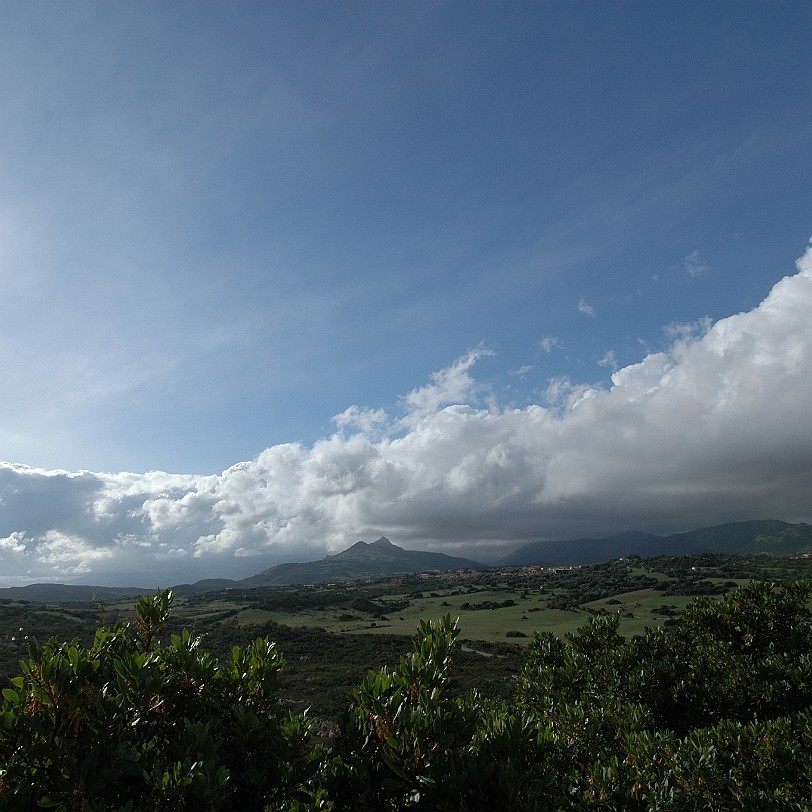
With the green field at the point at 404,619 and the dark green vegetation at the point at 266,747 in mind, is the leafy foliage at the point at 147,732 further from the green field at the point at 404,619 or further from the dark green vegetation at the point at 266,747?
the green field at the point at 404,619

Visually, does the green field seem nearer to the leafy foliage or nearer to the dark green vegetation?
the dark green vegetation

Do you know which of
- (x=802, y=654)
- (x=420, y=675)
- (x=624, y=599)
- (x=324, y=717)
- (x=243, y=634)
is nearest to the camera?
(x=420, y=675)

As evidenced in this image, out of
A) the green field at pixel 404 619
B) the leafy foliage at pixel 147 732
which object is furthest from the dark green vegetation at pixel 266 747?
the green field at pixel 404 619

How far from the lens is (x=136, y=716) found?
14.6 ft

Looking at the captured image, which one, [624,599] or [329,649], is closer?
[329,649]

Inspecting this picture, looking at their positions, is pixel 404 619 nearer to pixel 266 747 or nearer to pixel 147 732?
pixel 266 747

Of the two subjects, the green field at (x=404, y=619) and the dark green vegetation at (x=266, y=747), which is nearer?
the dark green vegetation at (x=266, y=747)

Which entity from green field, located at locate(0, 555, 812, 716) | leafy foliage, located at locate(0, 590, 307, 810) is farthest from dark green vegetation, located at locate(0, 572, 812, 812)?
green field, located at locate(0, 555, 812, 716)

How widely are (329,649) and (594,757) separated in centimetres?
6814

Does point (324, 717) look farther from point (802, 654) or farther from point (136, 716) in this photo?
point (136, 716)

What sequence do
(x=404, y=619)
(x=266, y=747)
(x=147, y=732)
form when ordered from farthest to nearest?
(x=404, y=619) → (x=266, y=747) → (x=147, y=732)

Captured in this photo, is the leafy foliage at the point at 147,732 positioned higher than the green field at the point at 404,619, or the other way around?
the leafy foliage at the point at 147,732

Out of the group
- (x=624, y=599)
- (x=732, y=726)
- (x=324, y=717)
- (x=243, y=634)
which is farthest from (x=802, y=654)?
(x=624, y=599)

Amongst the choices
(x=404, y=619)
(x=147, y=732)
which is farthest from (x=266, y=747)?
(x=404, y=619)
